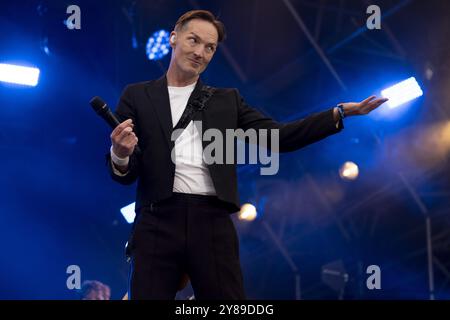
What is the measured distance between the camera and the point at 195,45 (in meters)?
3.18

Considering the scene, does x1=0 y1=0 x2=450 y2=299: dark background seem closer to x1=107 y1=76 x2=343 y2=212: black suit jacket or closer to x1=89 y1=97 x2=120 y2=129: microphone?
x1=107 y1=76 x2=343 y2=212: black suit jacket

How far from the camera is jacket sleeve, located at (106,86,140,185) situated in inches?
115

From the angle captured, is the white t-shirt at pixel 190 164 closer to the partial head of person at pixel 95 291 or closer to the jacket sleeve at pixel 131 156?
the jacket sleeve at pixel 131 156

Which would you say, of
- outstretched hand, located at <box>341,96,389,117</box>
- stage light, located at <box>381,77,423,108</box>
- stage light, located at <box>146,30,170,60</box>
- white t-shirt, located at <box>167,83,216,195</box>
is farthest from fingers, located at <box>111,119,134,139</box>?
stage light, located at <box>381,77,423,108</box>

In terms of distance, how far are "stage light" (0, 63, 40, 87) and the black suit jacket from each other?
4852 mm

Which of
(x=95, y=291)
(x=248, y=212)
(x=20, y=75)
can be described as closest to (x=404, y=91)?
(x=248, y=212)

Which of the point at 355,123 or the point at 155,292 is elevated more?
the point at 355,123

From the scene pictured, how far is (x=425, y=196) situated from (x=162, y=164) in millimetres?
6316

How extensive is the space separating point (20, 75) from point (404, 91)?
4161 millimetres

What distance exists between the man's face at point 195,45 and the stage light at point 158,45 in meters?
4.52

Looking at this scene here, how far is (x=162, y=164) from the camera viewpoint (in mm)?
2930
